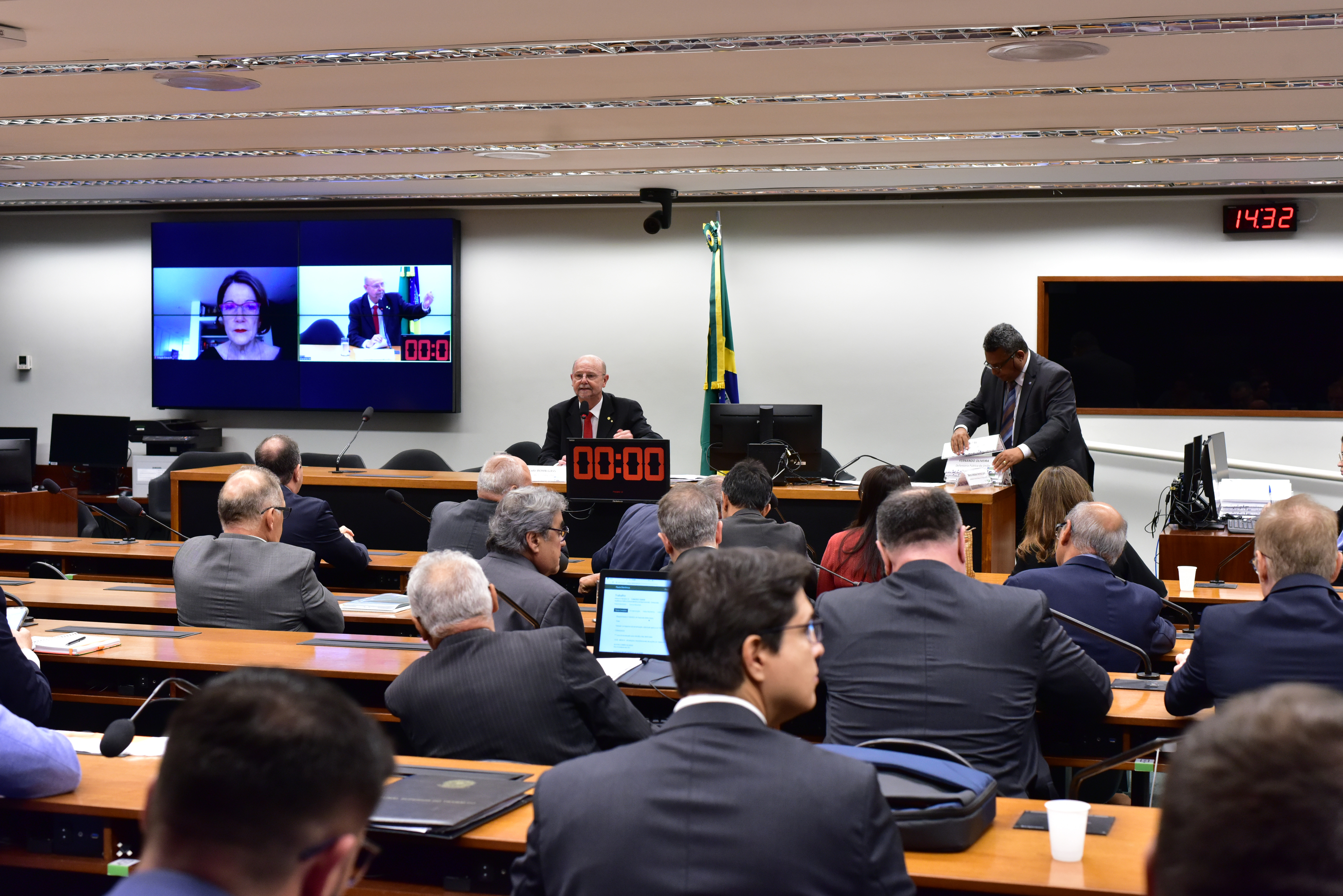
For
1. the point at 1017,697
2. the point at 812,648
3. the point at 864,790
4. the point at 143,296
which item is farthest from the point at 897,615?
the point at 143,296

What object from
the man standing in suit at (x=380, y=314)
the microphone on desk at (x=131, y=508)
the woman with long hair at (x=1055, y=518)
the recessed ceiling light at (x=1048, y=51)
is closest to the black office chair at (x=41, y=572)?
the microphone on desk at (x=131, y=508)

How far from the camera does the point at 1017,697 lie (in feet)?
8.70

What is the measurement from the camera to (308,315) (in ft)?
31.7

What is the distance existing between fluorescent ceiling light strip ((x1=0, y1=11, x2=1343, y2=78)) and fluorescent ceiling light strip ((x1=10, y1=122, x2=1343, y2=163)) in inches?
77.1

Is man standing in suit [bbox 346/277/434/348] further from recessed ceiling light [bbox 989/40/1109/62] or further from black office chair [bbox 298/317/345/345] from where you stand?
recessed ceiling light [bbox 989/40/1109/62]

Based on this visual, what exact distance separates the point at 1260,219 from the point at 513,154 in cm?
512

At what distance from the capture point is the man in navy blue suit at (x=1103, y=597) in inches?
144

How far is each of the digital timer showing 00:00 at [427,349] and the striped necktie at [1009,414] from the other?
451 cm

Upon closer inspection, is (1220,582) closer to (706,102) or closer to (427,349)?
(706,102)

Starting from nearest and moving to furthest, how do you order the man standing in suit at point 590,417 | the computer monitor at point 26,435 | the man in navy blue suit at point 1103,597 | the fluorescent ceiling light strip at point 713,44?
1. the man in navy blue suit at point 1103,597
2. the fluorescent ceiling light strip at point 713,44
3. the man standing in suit at point 590,417
4. the computer monitor at point 26,435

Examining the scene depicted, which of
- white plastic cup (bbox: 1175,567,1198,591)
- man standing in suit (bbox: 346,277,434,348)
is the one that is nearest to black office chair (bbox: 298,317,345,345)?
man standing in suit (bbox: 346,277,434,348)

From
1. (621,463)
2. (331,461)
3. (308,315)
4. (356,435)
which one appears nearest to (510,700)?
(621,463)

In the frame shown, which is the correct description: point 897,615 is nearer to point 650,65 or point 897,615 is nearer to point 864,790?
point 864,790

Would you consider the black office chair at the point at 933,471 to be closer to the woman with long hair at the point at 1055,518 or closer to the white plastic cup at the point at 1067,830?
the woman with long hair at the point at 1055,518
